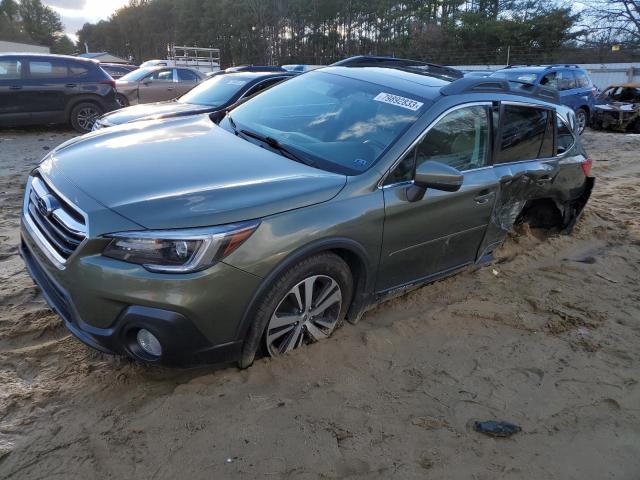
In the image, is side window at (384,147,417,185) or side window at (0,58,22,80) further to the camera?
side window at (0,58,22,80)

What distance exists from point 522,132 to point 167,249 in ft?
10.2

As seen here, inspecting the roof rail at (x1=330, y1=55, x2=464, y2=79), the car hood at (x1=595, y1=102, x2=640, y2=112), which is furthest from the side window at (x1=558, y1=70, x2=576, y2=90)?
the roof rail at (x1=330, y1=55, x2=464, y2=79)

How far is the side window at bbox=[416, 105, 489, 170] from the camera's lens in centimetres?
338


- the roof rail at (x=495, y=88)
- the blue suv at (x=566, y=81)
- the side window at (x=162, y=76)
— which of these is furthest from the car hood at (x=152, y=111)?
the blue suv at (x=566, y=81)

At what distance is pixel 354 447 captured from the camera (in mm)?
2447

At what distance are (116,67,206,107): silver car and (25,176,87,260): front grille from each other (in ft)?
36.0

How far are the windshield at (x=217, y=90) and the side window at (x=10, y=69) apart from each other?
473cm

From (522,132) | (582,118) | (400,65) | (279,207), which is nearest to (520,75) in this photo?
(582,118)

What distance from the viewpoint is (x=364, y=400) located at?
2787 millimetres

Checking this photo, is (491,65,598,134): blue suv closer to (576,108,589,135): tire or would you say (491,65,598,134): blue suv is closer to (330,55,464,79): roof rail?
(576,108,589,135): tire

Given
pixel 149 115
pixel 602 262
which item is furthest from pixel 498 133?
pixel 149 115

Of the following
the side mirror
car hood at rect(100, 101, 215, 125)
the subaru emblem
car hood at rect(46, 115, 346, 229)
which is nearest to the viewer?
car hood at rect(46, 115, 346, 229)

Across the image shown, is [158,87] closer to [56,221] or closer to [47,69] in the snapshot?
[47,69]

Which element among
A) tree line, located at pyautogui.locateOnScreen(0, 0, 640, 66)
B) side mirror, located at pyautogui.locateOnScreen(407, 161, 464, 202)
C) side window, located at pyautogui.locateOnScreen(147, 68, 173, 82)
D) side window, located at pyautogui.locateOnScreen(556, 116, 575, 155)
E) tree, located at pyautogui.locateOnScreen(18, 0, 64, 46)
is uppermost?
tree, located at pyautogui.locateOnScreen(18, 0, 64, 46)
